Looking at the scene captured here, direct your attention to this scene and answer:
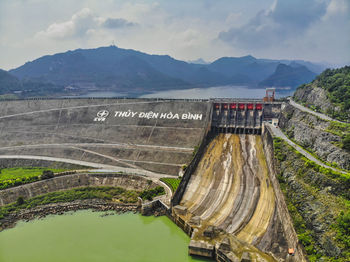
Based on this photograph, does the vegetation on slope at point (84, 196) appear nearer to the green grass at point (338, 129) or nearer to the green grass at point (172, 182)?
the green grass at point (172, 182)

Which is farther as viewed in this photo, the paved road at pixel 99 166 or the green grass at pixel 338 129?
the paved road at pixel 99 166

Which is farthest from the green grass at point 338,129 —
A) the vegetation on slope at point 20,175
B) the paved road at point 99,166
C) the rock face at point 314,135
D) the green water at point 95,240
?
the vegetation on slope at point 20,175

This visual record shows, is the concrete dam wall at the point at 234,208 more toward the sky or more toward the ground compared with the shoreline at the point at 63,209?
more toward the sky

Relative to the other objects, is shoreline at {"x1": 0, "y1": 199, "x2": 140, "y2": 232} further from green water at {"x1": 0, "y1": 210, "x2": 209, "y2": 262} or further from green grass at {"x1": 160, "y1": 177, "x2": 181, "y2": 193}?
green grass at {"x1": 160, "y1": 177, "x2": 181, "y2": 193}

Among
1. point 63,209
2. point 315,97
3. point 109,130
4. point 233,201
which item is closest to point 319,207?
point 233,201

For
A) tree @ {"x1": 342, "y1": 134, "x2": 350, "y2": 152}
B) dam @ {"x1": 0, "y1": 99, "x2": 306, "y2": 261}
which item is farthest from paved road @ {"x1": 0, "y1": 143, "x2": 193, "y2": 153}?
tree @ {"x1": 342, "y1": 134, "x2": 350, "y2": 152}

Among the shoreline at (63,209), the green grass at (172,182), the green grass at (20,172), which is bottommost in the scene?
the shoreline at (63,209)

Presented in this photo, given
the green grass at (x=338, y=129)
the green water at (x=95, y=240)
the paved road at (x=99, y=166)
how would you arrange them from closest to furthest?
the green water at (x=95, y=240) → the green grass at (x=338, y=129) → the paved road at (x=99, y=166)
